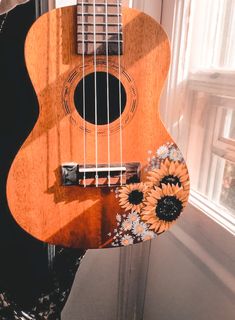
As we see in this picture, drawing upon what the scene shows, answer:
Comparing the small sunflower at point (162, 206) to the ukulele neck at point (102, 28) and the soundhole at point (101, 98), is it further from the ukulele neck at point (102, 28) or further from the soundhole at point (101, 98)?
the ukulele neck at point (102, 28)

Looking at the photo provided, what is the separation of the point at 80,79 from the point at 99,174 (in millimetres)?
229

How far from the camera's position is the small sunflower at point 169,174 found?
2.61 feet


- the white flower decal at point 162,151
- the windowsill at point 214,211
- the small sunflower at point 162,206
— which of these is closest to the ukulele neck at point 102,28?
the white flower decal at point 162,151

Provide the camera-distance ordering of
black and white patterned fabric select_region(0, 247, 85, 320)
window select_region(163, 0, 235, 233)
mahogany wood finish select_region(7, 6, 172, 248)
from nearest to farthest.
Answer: mahogany wood finish select_region(7, 6, 172, 248)
black and white patterned fabric select_region(0, 247, 85, 320)
window select_region(163, 0, 235, 233)

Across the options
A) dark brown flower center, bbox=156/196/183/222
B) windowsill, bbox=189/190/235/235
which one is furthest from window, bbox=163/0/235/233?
dark brown flower center, bbox=156/196/183/222

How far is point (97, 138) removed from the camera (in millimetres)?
767

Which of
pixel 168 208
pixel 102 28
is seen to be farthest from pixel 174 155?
pixel 102 28

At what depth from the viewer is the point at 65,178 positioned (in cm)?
75

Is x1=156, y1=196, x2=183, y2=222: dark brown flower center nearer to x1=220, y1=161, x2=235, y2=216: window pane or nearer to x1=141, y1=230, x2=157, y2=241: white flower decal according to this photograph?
x1=141, y1=230, x2=157, y2=241: white flower decal

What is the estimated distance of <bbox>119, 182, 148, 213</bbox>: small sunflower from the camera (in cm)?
78

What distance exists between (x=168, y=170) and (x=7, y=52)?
64 centimetres

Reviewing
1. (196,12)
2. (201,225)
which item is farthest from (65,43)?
(201,225)

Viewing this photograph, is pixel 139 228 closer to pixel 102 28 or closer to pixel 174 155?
pixel 174 155

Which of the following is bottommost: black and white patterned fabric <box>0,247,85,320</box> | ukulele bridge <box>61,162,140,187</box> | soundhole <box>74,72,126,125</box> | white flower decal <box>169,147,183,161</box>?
black and white patterned fabric <box>0,247,85,320</box>
